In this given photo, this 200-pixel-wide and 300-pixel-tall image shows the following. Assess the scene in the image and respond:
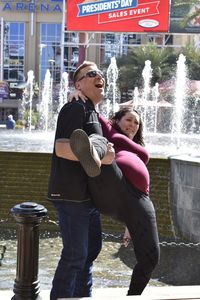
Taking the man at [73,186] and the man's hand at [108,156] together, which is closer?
the man's hand at [108,156]

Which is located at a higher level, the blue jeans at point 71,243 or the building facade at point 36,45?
the building facade at point 36,45

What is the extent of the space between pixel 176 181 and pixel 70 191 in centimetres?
533

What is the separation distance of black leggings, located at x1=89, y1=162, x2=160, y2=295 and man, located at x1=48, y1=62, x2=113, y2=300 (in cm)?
10

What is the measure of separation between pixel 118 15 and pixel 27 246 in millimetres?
37337

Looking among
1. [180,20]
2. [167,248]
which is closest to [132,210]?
[167,248]

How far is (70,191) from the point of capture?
3357 millimetres

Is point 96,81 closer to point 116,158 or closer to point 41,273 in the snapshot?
point 116,158

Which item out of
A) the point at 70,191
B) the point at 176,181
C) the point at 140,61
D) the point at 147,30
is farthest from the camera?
the point at 140,61

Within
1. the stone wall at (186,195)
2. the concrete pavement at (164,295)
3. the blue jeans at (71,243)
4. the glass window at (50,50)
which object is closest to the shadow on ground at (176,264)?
the stone wall at (186,195)

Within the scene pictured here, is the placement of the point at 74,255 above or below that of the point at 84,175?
below

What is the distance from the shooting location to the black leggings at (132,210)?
3.36 meters

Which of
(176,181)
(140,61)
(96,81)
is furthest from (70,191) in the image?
(140,61)

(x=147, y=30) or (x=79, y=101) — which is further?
(x=147, y=30)

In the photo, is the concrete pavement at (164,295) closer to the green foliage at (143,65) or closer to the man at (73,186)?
the man at (73,186)
